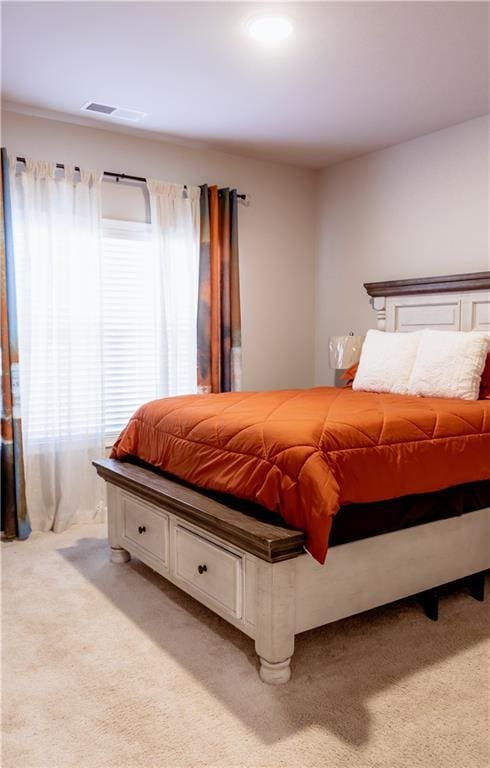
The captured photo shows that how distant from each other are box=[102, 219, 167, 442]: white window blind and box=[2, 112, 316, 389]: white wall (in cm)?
22

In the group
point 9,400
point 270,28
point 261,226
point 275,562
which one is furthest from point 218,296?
point 275,562

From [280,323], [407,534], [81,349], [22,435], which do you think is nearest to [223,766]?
[407,534]

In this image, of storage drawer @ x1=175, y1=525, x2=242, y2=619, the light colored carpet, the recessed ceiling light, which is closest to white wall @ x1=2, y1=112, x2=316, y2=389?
the recessed ceiling light

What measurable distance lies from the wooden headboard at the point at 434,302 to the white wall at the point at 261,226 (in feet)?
2.56

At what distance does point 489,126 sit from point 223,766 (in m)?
3.79

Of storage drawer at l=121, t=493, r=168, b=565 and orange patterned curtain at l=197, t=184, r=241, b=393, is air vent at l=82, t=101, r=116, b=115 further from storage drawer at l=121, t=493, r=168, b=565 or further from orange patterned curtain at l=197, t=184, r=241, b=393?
storage drawer at l=121, t=493, r=168, b=565

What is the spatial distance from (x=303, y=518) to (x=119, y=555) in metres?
1.54

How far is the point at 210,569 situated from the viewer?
7.97ft

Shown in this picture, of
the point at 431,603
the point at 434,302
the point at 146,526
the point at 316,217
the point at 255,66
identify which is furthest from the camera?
the point at 316,217

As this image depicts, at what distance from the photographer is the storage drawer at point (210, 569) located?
7.48ft

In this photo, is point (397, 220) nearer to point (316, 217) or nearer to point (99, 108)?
point (316, 217)

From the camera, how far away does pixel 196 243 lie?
445 cm

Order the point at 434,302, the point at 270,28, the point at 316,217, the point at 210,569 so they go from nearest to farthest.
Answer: the point at 210,569 < the point at 270,28 < the point at 434,302 < the point at 316,217

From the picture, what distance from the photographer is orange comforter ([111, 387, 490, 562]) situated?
2146mm
